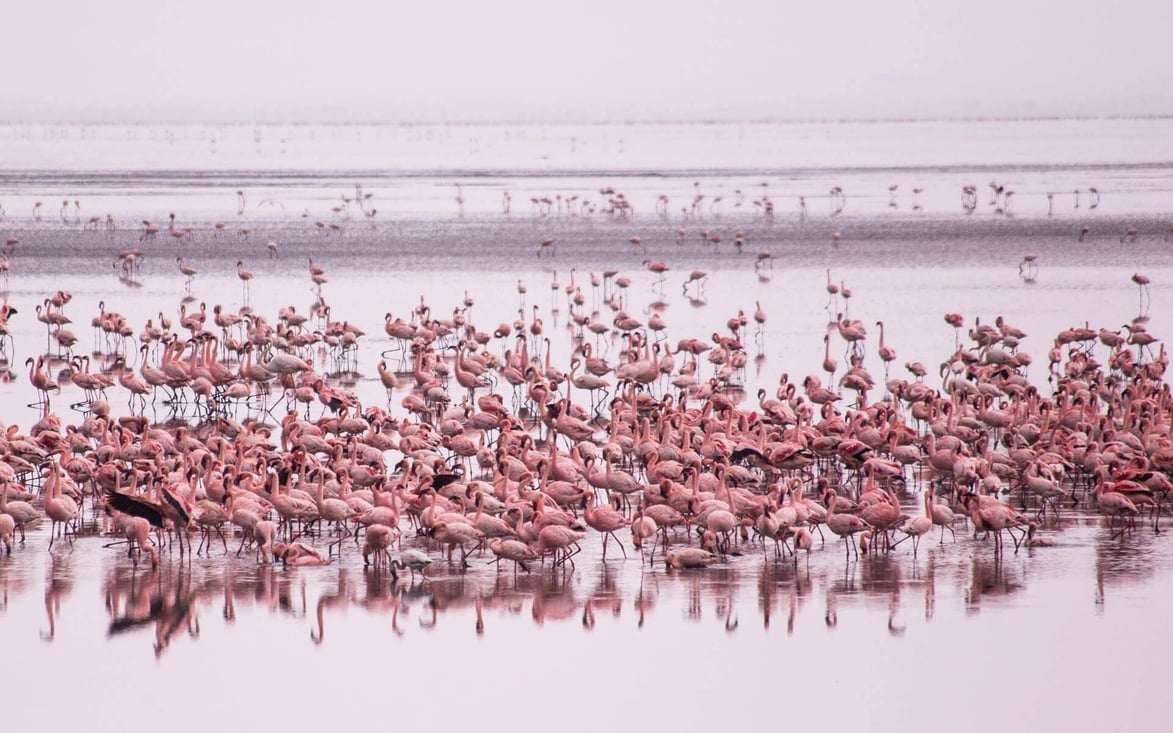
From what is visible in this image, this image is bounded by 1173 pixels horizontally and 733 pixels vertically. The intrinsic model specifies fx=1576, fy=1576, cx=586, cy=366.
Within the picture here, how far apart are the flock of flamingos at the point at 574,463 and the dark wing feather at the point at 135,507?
22 millimetres

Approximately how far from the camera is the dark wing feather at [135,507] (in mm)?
11656

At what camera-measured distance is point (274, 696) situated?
9539mm

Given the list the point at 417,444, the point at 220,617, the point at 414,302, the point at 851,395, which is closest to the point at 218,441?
the point at 417,444

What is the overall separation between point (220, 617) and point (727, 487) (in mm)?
3947

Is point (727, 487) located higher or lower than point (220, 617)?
higher

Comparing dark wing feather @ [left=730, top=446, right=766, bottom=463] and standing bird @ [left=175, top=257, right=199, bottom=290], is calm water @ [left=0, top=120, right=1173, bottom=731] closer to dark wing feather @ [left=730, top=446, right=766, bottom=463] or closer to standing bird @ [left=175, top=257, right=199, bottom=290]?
standing bird @ [left=175, top=257, right=199, bottom=290]

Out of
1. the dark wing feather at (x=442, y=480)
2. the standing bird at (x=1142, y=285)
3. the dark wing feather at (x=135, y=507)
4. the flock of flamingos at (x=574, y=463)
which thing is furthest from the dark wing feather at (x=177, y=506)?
the standing bird at (x=1142, y=285)

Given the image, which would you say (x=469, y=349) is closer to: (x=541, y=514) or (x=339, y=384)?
(x=339, y=384)

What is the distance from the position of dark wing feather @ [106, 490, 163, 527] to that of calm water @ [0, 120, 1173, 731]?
42cm

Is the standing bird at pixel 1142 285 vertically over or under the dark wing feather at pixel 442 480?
over

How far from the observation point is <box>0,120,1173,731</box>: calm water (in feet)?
31.1

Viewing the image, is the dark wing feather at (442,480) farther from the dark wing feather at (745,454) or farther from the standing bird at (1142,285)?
the standing bird at (1142,285)

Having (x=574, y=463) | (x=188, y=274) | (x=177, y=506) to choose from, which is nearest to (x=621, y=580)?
(x=574, y=463)

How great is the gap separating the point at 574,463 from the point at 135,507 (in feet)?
12.3
